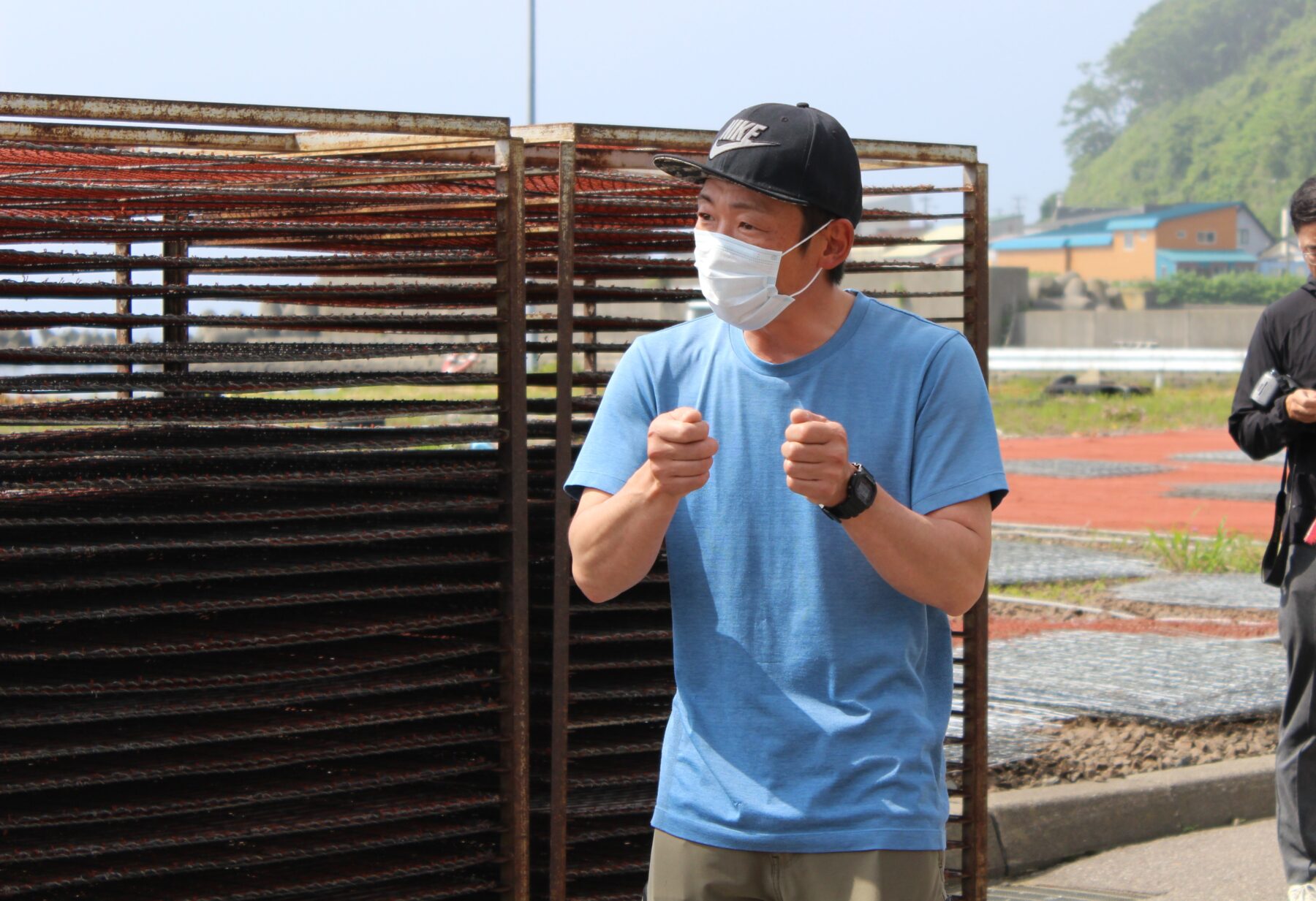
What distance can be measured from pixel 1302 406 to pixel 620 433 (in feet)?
10.2

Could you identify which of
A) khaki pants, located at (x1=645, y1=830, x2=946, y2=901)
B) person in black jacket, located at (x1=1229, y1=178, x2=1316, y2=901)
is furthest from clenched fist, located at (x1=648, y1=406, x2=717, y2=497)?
person in black jacket, located at (x1=1229, y1=178, x2=1316, y2=901)

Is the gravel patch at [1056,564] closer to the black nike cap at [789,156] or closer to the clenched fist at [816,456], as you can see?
the black nike cap at [789,156]

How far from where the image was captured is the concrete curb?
577cm

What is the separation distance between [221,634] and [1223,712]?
4.85m

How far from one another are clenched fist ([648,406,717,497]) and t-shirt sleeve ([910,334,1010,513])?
369 mm

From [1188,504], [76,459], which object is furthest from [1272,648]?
[1188,504]

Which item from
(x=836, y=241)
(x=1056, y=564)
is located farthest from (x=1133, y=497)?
(x=836, y=241)

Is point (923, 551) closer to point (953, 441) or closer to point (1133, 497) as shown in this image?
point (953, 441)

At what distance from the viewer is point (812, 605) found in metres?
2.57

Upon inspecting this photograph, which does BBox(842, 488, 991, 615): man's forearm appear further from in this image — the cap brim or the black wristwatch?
the cap brim

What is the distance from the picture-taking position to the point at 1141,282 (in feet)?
305

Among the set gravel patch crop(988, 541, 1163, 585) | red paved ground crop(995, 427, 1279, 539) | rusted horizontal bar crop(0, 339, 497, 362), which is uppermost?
rusted horizontal bar crop(0, 339, 497, 362)

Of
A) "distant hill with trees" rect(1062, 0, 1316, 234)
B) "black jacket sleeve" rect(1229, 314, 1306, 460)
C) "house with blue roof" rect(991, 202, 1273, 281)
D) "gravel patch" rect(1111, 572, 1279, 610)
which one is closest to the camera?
"black jacket sleeve" rect(1229, 314, 1306, 460)

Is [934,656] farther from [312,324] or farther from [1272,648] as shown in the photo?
[1272,648]
